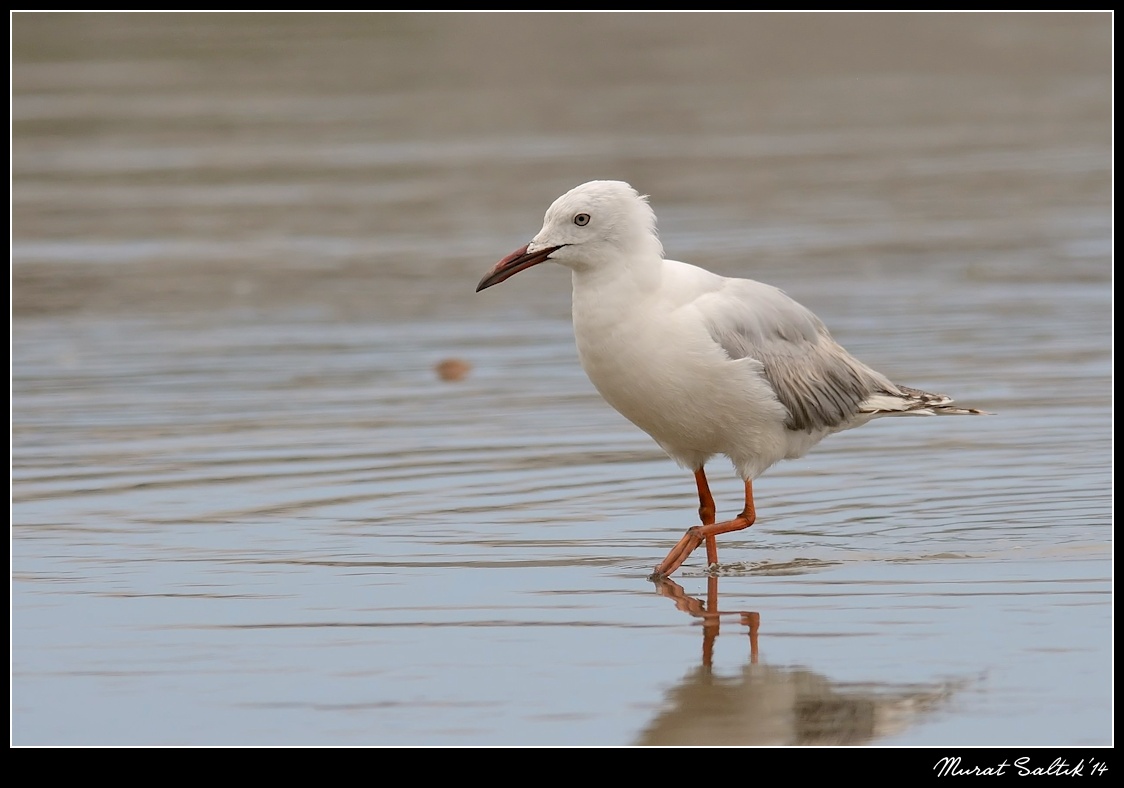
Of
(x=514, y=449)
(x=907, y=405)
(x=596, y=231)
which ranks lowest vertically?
(x=514, y=449)

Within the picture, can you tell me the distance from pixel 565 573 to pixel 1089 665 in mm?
2291

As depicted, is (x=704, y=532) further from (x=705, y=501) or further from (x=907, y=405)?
(x=907, y=405)

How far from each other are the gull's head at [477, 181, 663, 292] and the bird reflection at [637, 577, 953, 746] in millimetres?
1900

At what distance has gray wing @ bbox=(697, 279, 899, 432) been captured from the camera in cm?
865

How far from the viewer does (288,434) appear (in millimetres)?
11570

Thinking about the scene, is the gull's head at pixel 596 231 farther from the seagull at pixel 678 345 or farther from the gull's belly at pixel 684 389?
the gull's belly at pixel 684 389

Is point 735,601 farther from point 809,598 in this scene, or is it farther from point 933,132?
point 933,132

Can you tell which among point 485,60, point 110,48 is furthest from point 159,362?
point 110,48

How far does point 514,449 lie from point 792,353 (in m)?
2.42

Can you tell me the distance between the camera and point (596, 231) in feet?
27.7

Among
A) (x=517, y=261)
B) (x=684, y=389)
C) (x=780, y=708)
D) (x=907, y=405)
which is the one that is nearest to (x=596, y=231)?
(x=517, y=261)

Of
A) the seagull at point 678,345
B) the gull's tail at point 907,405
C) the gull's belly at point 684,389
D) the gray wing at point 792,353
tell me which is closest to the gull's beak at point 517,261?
the seagull at point 678,345
